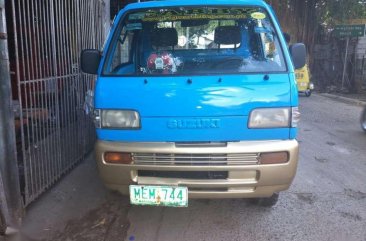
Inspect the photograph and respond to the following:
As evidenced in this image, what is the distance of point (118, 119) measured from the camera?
3.14 metres

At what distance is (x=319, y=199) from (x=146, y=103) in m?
2.33

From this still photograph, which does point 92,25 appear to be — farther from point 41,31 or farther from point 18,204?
Result: point 18,204

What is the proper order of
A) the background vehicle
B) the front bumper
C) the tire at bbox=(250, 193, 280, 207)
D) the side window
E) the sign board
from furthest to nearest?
the sign board → the background vehicle → the tire at bbox=(250, 193, 280, 207) → the side window → the front bumper

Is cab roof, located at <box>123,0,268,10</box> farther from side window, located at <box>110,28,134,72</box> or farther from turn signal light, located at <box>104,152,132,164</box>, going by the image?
turn signal light, located at <box>104,152,132,164</box>

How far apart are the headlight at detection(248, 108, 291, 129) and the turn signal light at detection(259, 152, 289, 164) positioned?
226mm

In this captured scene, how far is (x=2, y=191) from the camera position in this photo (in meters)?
3.19

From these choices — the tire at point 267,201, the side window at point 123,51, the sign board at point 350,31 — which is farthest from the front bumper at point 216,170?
the sign board at point 350,31

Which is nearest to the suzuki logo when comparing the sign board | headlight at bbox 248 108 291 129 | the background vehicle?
headlight at bbox 248 108 291 129

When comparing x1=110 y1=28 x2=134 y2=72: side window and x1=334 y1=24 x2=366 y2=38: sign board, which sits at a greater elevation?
x1=334 y1=24 x2=366 y2=38: sign board

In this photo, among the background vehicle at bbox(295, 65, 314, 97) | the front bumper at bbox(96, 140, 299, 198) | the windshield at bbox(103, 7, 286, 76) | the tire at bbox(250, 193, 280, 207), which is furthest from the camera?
the background vehicle at bbox(295, 65, 314, 97)

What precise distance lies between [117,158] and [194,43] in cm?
159

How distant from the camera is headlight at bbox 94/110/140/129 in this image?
10.2 ft

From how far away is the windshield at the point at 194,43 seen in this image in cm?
348

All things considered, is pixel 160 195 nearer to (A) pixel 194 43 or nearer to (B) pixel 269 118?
(B) pixel 269 118
